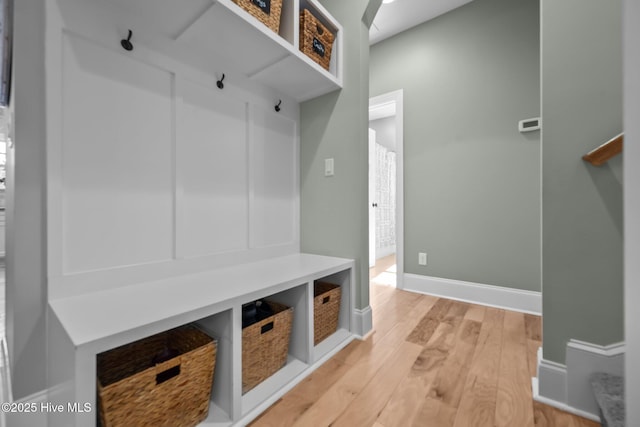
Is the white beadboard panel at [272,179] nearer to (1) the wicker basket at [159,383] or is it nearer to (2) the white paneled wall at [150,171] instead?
(2) the white paneled wall at [150,171]

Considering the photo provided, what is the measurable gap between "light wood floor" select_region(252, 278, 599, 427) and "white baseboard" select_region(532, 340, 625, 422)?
44mm

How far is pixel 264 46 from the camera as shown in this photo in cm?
125

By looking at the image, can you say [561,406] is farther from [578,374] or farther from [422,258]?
[422,258]

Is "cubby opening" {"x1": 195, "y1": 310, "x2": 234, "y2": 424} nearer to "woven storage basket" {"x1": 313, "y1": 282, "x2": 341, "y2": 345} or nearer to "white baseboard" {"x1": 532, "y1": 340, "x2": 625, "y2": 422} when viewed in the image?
"woven storage basket" {"x1": 313, "y1": 282, "x2": 341, "y2": 345}

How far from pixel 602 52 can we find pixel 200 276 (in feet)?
6.04

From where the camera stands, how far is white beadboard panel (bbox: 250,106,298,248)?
1583 millimetres

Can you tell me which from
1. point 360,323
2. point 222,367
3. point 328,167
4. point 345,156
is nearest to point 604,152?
point 345,156

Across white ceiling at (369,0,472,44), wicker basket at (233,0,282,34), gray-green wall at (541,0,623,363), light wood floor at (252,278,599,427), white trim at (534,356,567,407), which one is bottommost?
light wood floor at (252,278,599,427)

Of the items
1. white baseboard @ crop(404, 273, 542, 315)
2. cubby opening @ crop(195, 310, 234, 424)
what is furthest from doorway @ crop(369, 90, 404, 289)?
cubby opening @ crop(195, 310, 234, 424)

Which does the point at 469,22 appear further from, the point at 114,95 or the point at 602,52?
the point at 114,95

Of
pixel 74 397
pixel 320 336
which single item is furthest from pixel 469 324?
pixel 74 397

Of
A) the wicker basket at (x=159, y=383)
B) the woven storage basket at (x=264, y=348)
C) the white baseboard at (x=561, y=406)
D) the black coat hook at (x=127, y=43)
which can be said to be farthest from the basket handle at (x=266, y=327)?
the black coat hook at (x=127, y=43)

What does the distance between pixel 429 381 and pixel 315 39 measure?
1.83 meters

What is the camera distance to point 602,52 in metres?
1.00
